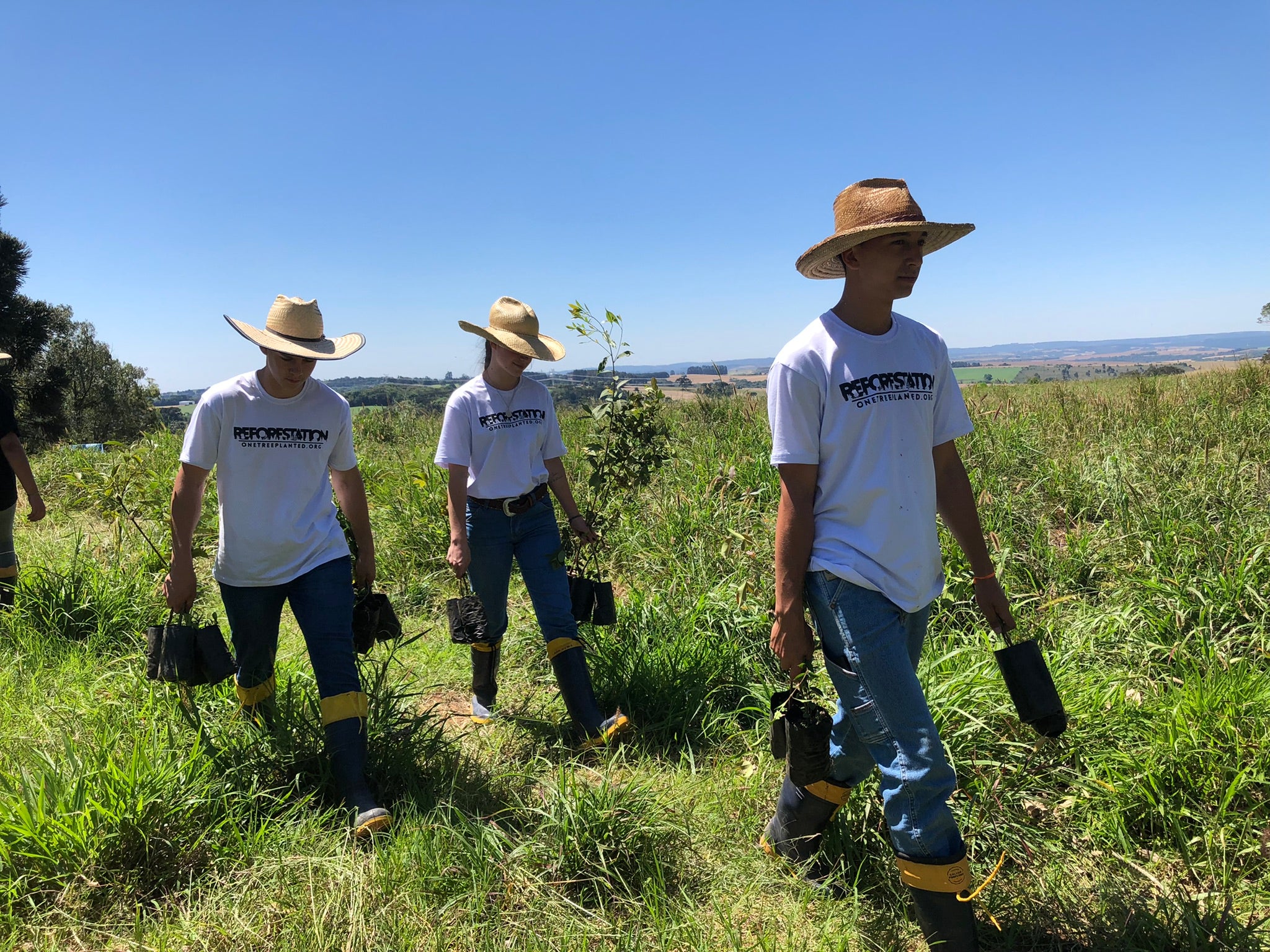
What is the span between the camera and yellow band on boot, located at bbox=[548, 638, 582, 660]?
11.0ft

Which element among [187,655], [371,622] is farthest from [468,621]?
[187,655]

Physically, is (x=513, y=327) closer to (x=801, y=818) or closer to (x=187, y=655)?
(x=187, y=655)

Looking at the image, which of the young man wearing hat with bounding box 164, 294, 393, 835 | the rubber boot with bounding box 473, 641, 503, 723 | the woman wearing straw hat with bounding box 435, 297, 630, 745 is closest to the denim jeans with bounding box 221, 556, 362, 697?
the young man wearing hat with bounding box 164, 294, 393, 835

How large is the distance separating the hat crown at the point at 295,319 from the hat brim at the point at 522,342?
2.59 ft

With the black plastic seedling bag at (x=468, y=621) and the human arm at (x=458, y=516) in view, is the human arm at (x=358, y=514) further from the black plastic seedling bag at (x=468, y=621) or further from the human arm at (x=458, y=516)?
the black plastic seedling bag at (x=468, y=621)

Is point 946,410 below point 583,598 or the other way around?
the other way around

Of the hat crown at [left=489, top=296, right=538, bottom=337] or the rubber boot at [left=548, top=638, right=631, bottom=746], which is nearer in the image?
the rubber boot at [left=548, top=638, right=631, bottom=746]

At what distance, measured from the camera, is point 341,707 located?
277 cm

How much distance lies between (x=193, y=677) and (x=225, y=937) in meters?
1.08

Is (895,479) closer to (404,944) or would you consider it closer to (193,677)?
(404,944)

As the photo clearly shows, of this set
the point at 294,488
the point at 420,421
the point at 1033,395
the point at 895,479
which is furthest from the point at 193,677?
the point at 1033,395

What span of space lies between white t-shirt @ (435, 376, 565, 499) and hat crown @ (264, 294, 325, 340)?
2.31ft

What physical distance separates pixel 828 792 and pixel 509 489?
1.87 meters

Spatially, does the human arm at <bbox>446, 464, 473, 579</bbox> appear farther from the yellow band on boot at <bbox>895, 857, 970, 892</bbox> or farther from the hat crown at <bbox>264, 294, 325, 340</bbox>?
the yellow band on boot at <bbox>895, 857, 970, 892</bbox>
